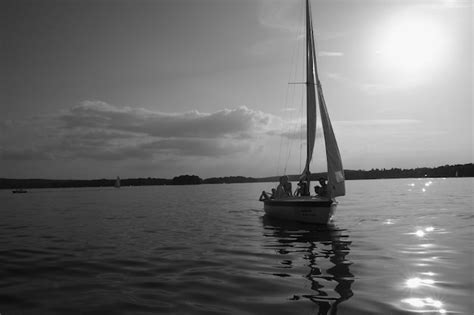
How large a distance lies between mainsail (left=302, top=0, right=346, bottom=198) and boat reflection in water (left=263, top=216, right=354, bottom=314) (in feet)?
10.0

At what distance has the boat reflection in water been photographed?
31.1 ft

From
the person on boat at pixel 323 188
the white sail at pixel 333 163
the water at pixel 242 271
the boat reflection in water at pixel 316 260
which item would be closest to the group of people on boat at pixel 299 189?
the person on boat at pixel 323 188

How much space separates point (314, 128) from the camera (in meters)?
25.8

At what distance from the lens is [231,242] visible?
1858 cm

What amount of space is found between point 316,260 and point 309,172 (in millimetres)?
12524

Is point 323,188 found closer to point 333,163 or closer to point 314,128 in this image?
point 333,163

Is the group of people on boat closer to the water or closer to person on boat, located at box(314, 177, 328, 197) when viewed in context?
person on boat, located at box(314, 177, 328, 197)

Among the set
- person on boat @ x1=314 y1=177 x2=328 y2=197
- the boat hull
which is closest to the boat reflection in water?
the boat hull

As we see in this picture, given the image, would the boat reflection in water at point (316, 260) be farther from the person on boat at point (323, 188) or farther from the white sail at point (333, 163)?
the white sail at point (333, 163)

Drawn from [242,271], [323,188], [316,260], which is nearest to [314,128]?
[323,188]

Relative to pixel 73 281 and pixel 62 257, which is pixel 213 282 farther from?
pixel 62 257

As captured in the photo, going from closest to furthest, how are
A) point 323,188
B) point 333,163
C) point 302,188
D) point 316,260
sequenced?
point 316,260 < point 333,163 < point 323,188 < point 302,188

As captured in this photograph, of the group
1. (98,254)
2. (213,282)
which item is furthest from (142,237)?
(213,282)

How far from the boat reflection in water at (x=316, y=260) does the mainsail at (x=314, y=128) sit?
3054 millimetres
